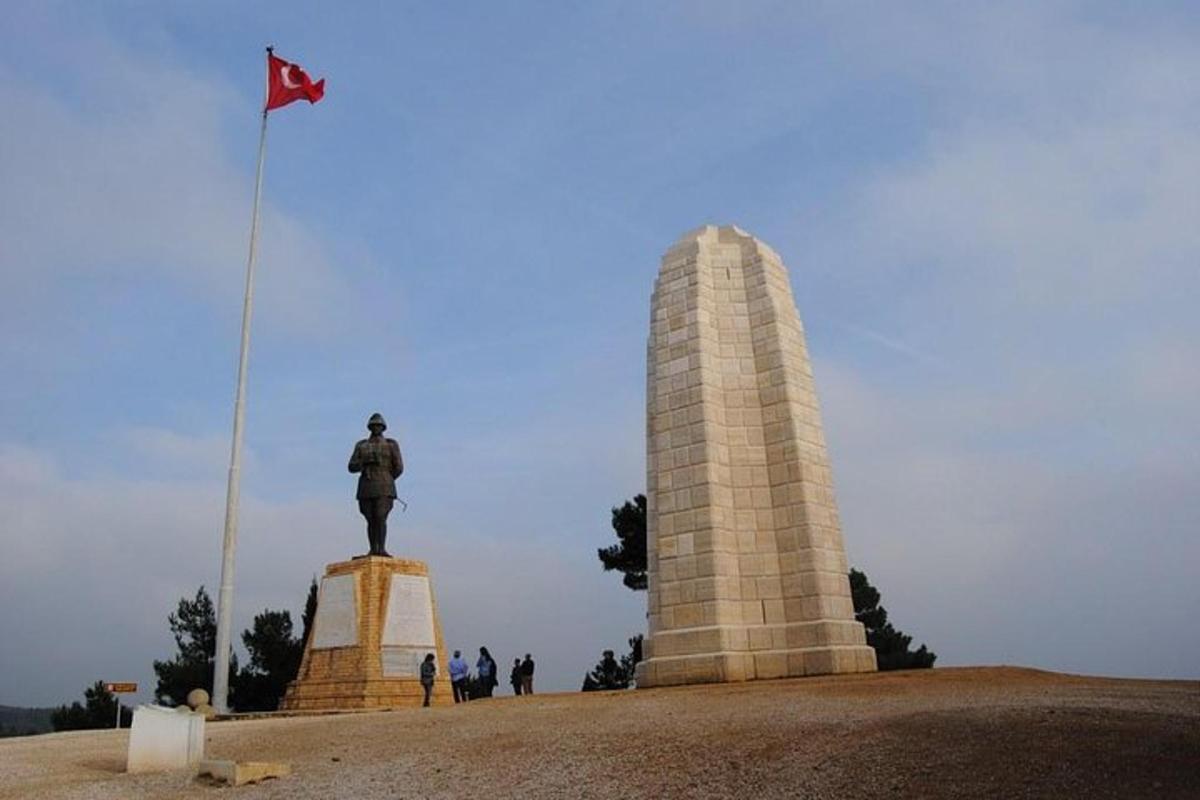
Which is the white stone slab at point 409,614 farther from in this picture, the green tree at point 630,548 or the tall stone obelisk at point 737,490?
the green tree at point 630,548

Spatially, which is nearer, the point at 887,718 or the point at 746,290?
the point at 887,718

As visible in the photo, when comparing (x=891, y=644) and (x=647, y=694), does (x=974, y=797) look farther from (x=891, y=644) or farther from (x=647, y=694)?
(x=891, y=644)

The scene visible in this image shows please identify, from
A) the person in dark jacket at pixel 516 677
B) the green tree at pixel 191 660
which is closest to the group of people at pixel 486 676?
the person in dark jacket at pixel 516 677

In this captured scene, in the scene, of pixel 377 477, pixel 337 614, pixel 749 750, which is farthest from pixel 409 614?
pixel 749 750

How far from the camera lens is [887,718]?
8.79 meters

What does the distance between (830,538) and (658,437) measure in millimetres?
3614

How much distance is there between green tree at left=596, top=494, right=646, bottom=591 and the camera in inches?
1318

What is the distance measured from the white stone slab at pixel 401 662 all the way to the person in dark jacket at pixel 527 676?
417 cm

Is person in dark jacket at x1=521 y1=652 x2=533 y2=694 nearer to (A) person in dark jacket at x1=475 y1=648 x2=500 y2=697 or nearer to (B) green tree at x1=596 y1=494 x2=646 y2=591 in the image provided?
(A) person in dark jacket at x1=475 y1=648 x2=500 y2=697

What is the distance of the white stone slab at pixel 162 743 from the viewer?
972 centimetres

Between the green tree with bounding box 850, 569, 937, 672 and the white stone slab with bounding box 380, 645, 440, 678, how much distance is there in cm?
2168

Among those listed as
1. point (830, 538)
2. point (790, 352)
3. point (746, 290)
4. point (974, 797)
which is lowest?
point (974, 797)

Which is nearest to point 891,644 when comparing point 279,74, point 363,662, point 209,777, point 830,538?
point 830,538

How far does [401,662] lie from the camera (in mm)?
18016
